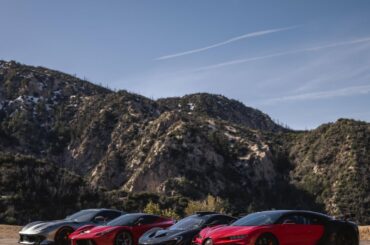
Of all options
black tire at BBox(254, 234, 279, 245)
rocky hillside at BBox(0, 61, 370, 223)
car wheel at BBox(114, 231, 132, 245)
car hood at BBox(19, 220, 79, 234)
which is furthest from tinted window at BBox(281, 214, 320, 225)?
rocky hillside at BBox(0, 61, 370, 223)

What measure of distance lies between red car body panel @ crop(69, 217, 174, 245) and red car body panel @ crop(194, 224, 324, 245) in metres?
2.99

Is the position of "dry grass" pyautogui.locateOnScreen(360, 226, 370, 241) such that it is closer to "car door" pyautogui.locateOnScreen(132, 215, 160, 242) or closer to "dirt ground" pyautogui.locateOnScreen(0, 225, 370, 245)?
"dirt ground" pyautogui.locateOnScreen(0, 225, 370, 245)

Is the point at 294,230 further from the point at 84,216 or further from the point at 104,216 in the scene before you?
the point at 84,216

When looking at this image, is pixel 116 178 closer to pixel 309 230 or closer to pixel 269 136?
pixel 269 136

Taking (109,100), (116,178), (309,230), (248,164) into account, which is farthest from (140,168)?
(309,230)

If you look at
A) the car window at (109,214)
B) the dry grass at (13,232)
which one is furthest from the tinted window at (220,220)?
the dry grass at (13,232)

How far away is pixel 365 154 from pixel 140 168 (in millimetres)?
33913

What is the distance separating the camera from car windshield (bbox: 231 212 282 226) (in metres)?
11.9

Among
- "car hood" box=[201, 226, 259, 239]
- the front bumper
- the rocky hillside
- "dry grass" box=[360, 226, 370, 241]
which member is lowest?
"dry grass" box=[360, 226, 370, 241]

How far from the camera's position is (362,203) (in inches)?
2707

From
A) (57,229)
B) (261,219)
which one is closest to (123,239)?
(57,229)

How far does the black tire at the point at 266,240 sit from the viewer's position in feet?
36.9

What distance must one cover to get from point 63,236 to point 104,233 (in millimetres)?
2300

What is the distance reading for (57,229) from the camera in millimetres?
15984
